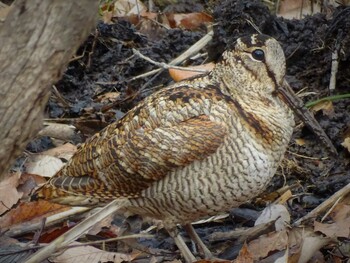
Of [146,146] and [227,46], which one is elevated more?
[146,146]

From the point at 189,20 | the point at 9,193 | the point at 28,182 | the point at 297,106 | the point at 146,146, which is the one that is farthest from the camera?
the point at 189,20

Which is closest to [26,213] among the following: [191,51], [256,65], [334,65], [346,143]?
[256,65]

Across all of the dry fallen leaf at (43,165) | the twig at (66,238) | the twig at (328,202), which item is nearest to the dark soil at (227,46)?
the twig at (328,202)

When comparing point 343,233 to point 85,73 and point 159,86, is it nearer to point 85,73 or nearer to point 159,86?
point 159,86

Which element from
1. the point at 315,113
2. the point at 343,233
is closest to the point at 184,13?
the point at 315,113

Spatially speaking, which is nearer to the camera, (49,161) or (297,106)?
(297,106)

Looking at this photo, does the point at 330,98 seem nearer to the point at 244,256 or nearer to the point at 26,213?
the point at 244,256

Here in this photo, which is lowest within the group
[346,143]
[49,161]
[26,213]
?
[346,143]
